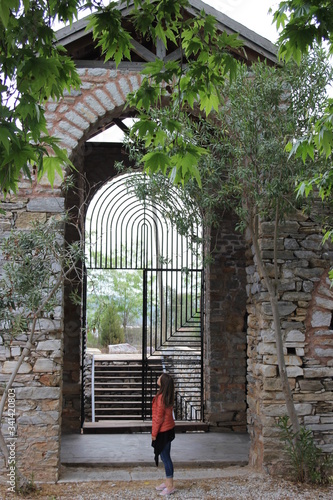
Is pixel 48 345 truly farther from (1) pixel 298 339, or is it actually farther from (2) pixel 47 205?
(1) pixel 298 339

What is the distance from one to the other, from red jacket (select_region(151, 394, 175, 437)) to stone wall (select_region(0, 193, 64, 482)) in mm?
1038

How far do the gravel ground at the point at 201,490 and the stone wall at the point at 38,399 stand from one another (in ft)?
0.91

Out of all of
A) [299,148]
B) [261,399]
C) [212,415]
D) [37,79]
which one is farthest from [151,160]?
[212,415]

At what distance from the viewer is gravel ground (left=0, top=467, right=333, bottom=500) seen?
18.6 feet

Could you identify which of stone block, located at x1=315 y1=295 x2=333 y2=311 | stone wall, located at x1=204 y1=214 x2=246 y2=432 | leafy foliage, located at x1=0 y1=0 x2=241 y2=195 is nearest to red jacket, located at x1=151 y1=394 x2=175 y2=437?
stone block, located at x1=315 y1=295 x2=333 y2=311

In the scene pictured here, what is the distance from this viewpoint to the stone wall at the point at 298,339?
625 cm

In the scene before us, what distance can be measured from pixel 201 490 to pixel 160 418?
0.89m

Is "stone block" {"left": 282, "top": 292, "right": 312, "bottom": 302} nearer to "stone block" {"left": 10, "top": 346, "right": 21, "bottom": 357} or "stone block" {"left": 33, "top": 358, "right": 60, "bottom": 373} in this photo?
"stone block" {"left": 33, "top": 358, "right": 60, "bottom": 373}

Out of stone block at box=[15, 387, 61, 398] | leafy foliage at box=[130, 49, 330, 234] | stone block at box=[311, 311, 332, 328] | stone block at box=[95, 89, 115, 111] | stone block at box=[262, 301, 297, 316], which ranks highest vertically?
stone block at box=[95, 89, 115, 111]

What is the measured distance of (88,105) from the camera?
6.61m

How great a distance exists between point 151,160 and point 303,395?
13.3 feet

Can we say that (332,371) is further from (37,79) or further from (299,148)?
(37,79)

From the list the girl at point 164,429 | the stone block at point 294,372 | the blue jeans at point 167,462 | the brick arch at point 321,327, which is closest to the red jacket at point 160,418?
the girl at point 164,429

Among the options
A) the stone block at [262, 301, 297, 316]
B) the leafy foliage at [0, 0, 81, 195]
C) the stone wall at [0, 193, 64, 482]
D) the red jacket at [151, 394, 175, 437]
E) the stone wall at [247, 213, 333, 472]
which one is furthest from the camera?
the stone block at [262, 301, 297, 316]
